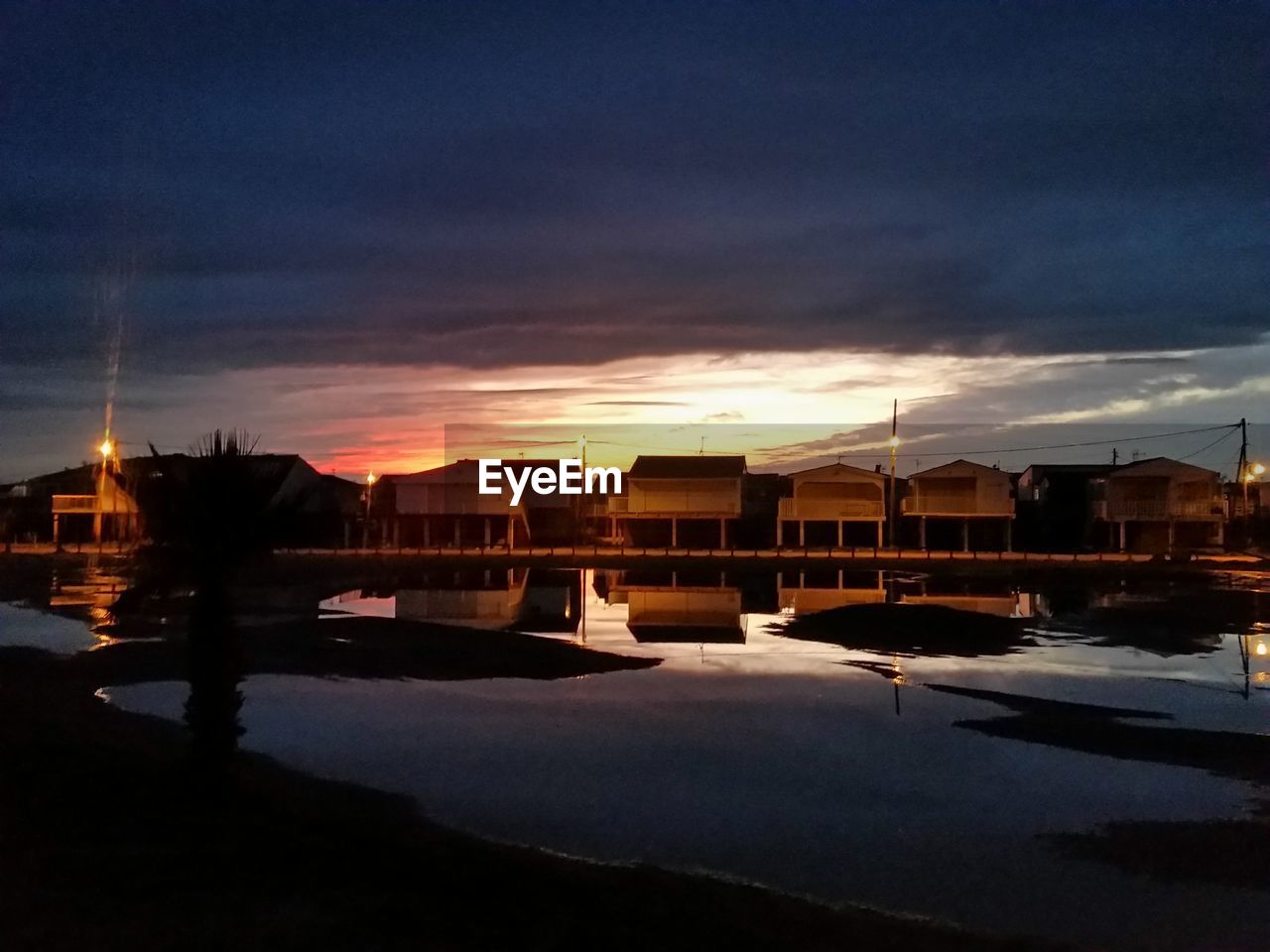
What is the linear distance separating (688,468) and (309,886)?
5430cm

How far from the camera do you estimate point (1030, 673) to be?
23.7 meters

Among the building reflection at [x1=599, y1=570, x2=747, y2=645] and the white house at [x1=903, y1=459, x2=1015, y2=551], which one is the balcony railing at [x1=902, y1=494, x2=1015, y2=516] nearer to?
the white house at [x1=903, y1=459, x2=1015, y2=551]

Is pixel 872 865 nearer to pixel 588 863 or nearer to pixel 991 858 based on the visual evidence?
pixel 991 858

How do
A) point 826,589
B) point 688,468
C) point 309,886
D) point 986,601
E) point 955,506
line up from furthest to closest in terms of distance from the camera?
point 688,468 < point 955,506 < point 826,589 < point 986,601 < point 309,886

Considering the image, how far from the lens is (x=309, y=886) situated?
9117mm

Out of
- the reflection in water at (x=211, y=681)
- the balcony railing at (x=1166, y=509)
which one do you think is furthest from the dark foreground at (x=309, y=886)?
the balcony railing at (x=1166, y=509)

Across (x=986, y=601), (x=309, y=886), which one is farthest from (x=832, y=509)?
(x=309, y=886)

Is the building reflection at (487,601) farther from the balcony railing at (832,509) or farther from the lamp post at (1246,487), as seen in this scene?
the lamp post at (1246,487)

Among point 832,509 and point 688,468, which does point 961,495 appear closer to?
point 832,509

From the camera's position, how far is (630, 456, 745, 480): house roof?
6181 cm

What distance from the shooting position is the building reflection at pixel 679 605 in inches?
1208

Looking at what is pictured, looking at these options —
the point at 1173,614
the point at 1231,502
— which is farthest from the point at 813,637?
the point at 1231,502

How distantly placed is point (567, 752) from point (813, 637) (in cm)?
1518

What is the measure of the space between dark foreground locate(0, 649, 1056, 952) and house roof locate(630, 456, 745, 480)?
4963 centimetres
